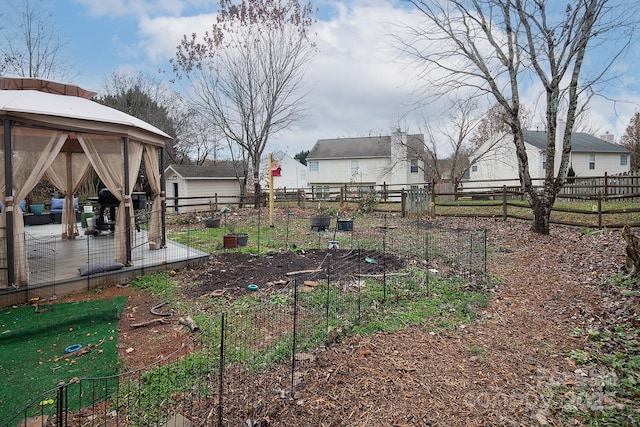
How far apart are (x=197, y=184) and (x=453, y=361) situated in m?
20.7

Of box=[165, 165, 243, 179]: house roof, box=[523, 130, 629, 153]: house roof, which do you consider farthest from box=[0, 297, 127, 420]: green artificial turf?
box=[523, 130, 629, 153]: house roof

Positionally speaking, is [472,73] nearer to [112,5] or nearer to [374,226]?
[374,226]

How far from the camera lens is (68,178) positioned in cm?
946

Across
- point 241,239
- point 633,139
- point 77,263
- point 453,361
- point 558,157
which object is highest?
point 633,139

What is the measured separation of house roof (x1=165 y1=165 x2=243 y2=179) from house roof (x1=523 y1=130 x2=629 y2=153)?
21802mm

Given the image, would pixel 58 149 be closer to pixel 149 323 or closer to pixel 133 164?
pixel 133 164

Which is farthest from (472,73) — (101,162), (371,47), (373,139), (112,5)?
(373,139)

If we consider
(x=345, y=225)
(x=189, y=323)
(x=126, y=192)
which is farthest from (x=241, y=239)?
(x=189, y=323)

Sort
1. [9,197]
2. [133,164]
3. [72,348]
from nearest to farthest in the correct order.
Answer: [72,348] → [9,197] → [133,164]

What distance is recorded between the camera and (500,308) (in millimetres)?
4816

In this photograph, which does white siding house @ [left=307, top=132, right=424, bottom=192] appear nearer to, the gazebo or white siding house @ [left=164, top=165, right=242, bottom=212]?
white siding house @ [left=164, top=165, right=242, bottom=212]

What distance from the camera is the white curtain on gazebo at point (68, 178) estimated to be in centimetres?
918

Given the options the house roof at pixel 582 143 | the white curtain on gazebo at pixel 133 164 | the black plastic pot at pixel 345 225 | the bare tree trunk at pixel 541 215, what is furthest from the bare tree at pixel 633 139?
the white curtain on gazebo at pixel 133 164

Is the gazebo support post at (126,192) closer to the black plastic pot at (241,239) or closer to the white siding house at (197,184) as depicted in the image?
the black plastic pot at (241,239)
